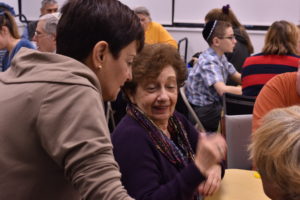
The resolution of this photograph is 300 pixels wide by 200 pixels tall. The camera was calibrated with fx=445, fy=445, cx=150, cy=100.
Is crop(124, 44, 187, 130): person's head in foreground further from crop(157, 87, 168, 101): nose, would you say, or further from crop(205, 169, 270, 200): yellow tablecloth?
crop(205, 169, 270, 200): yellow tablecloth

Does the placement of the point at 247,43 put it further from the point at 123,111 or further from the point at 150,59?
the point at 150,59

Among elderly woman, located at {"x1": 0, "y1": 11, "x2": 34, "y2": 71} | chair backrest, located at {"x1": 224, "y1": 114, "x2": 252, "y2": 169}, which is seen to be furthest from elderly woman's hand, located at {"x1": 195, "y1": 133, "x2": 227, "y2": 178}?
elderly woman, located at {"x1": 0, "y1": 11, "x2": 34, "y2": 71}

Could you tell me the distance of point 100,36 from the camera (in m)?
1.05

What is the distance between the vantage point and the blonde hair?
10.4 ft

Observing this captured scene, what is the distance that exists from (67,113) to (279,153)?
531 millimetres

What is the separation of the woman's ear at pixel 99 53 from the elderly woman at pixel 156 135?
0.36 m

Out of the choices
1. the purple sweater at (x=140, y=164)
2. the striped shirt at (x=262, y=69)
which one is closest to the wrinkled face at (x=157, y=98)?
the purple sweater at (x=140, y=164)

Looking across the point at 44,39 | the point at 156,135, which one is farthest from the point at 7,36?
the point at 156,135

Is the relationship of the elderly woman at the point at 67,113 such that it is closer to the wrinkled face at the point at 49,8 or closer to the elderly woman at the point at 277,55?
the elderly woman at the point at 277,55

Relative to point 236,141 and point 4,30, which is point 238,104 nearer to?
point 236,141

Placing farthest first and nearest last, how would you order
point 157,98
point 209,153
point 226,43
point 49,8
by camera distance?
1. point 49,8
2. point 226,43
3. point 157,98
4. point 209,153

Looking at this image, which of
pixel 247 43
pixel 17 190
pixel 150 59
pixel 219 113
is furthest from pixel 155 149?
pixel 247 43

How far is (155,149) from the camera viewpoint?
5.18 ft

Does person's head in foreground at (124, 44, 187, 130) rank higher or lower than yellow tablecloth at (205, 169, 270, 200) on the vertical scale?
higher
